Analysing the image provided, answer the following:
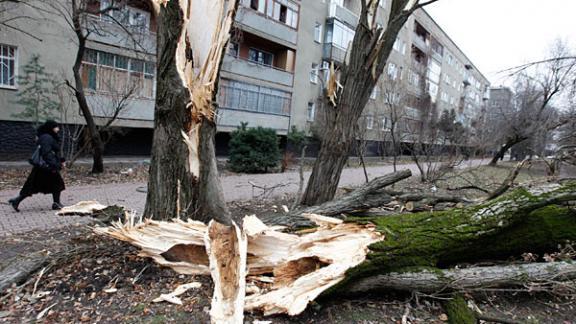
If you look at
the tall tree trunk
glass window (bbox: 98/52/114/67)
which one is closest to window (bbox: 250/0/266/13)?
glass window (bbox: 98/52/114/67)

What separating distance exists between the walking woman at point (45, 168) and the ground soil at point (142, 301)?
9.97 feet


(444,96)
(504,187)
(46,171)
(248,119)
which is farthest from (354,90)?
(444,96)

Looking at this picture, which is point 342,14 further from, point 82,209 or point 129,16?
point 82,209

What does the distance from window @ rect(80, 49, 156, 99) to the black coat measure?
6640 mm

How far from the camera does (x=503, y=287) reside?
126 inches

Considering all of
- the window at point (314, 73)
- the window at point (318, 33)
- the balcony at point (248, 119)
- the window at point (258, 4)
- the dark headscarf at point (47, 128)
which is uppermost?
the window at point (318, 33)

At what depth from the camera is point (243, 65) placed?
59.4 feet

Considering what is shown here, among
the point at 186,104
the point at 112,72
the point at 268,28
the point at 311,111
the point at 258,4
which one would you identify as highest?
the point at 258,4

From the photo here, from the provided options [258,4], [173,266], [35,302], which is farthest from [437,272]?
[258,4]

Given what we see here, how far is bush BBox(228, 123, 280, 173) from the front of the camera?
14.1 meters

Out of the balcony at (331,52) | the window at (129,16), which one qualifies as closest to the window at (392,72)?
the balcony at (331,52)

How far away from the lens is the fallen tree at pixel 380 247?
2967mm

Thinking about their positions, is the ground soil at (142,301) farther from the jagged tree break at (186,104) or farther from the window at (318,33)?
the window at (318,33)

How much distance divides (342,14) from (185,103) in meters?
24.1
